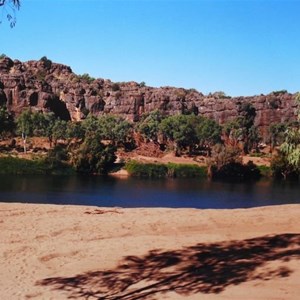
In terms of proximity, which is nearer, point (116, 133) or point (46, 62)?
point (116, 133)

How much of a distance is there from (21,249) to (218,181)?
5593 cm

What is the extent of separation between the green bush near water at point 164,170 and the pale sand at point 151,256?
5563 cm

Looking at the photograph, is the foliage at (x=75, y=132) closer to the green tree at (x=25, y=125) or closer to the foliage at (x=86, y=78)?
the green tree at (x=25, y=125)

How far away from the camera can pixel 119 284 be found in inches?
412

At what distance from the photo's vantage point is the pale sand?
9.84m

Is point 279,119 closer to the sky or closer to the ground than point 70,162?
closer to the sky

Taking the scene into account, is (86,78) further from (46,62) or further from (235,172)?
(235,172)

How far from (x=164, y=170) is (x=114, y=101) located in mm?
61518

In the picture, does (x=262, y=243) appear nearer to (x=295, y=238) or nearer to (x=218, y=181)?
(x=295, y=238)

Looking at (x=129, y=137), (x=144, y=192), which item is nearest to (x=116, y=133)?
(x=129, y=137)

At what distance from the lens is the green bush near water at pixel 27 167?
232 ft

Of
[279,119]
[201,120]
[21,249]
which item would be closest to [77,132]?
[201,120]

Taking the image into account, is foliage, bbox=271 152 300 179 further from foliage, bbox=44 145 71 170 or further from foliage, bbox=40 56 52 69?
foliage, bbox=40 56 52 69

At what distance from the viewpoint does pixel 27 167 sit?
7212 centimetres
